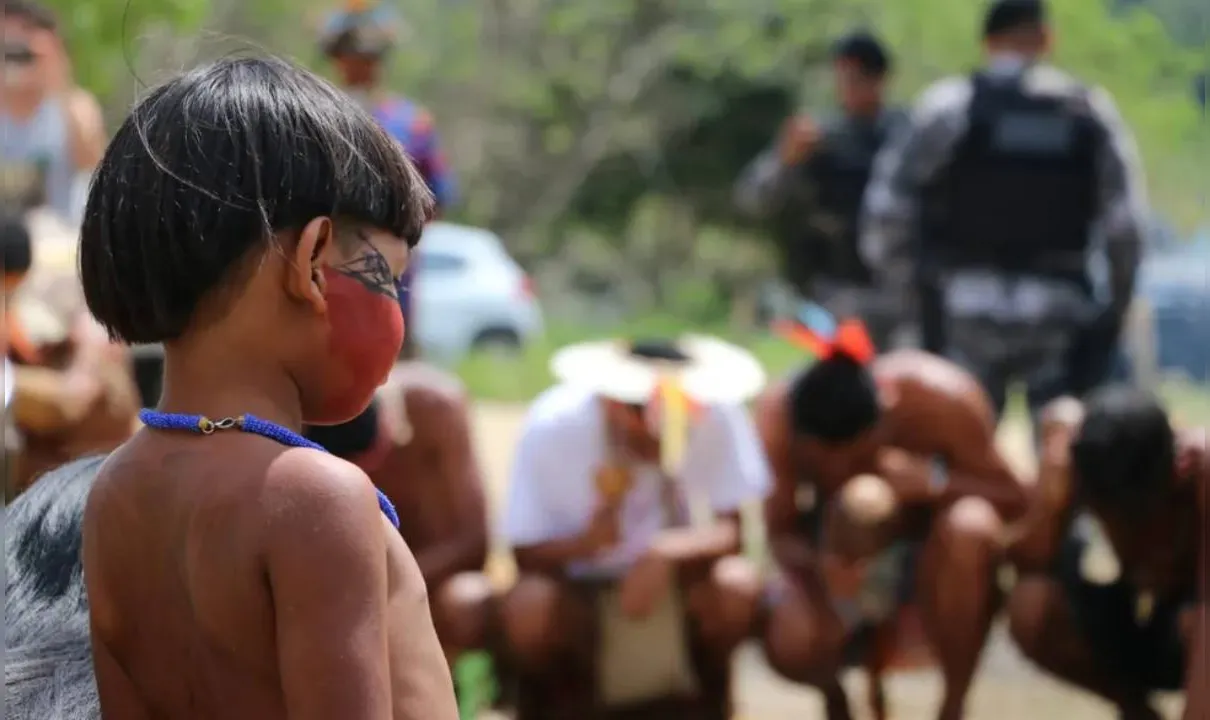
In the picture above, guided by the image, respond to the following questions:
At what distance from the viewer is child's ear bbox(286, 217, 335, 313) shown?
56.8 inches

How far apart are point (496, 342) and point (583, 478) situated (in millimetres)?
12282

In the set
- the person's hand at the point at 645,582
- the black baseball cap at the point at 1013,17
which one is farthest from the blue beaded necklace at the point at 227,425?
the black baseball cap at the point at 1013,17

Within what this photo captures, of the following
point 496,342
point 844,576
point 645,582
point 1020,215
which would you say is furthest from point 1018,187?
point 496,342

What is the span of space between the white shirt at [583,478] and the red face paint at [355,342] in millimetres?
2424

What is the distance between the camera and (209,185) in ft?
4.70

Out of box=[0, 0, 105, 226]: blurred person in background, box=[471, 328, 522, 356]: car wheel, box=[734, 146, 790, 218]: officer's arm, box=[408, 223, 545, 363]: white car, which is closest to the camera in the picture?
box=[0, 0, 105, 226]: blurred person in background

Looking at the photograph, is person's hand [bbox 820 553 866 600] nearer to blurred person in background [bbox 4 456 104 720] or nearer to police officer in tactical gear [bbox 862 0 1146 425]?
police officer in tactical gear [bbox 862 0 1146 425]

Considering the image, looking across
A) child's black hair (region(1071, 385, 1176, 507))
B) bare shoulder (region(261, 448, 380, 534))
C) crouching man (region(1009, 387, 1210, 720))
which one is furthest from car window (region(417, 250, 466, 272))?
bare shoulder (region(261, 448, 380, 534))

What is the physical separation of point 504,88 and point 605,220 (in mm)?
2253

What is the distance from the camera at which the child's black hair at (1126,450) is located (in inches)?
141

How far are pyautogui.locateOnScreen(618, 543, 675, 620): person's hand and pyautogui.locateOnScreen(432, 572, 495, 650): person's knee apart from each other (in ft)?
1.14

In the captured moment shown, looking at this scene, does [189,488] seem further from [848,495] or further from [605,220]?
[605,220]

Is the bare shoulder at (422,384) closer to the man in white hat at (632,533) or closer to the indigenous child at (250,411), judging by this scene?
the man in white hat at (632,533)

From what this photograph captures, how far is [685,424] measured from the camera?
3975 millimetres
